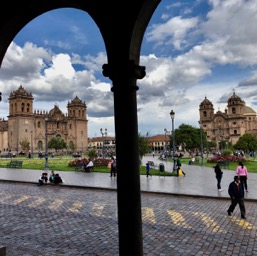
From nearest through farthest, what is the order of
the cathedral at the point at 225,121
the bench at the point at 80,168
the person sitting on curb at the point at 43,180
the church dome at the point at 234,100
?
the person sitting on curb at the point at 43,180
the bench at the point at 80,168
the cathedral at the point at 225,121
the church dome at the point at 234,100

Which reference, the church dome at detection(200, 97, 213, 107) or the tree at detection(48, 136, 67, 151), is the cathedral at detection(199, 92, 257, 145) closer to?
the church dome at detection(200, 97, 213, 107)

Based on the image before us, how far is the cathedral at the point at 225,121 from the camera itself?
379 ft

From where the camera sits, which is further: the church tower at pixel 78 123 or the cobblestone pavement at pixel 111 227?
the church tower at pixel 78 123

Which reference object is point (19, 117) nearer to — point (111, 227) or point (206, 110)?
point (206, 110)

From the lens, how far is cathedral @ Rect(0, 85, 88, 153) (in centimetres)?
9800

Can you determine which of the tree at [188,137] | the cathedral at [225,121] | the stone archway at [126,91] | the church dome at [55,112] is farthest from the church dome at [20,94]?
the stone archway at [126,91]

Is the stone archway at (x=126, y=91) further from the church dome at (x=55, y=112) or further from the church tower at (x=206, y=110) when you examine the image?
the church tower at (x=206, y=110)

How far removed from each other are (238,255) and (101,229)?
3571 millimetres

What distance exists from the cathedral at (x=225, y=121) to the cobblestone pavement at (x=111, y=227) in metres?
105

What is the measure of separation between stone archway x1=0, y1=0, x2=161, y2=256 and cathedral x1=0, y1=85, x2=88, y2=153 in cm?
8775

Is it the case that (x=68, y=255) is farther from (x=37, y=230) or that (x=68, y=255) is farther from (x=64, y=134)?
(x=64, y=134)

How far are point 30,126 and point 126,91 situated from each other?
330ft

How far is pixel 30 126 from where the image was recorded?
100m

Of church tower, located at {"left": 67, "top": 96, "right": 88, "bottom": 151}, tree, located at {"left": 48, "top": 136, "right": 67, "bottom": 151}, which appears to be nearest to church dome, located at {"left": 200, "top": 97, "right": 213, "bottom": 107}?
church tower, located at {"left": 67, "top": 96, "right": 88, "bottom": 151}
